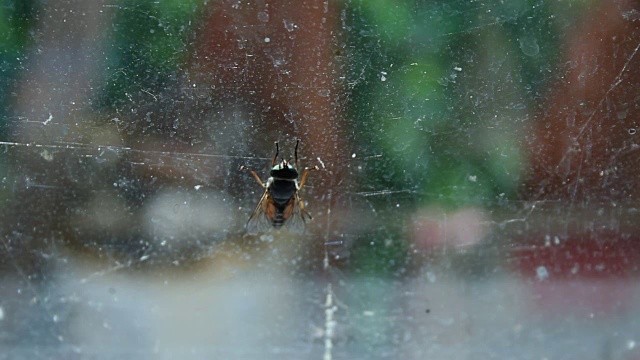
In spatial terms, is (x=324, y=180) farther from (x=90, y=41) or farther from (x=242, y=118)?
(x=90, y=41)

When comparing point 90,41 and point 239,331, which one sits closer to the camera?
point 90,41

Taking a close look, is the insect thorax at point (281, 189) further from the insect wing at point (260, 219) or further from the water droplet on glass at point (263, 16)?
the water droplet on glass at point (263, 16)

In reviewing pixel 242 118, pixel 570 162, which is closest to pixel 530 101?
pixel 570 162

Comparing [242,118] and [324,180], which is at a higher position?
[242,118]

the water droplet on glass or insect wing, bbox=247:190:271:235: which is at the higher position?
the water droplet on glass

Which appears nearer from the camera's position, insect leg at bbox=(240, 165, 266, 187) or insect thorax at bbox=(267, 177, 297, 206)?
insect thorax at bbox=(267, 177, 297, 206)

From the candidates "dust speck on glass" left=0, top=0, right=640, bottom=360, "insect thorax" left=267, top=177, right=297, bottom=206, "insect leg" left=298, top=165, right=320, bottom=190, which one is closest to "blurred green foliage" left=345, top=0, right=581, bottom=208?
"dust speck on glass" left=0, top=0, right=640, bottom=360

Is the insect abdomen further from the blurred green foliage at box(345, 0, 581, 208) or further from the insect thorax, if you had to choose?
the blurred green foliage at box(345, 0, 581, 208)

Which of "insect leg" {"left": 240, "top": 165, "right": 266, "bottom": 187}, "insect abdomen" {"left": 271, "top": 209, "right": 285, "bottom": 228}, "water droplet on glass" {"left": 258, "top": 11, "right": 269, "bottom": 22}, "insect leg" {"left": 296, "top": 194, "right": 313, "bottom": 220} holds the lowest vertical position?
"insect abdomen" {"left": 271, "top": 209, "right": 285, "bottom": 228}
